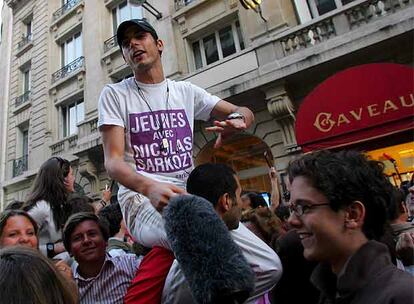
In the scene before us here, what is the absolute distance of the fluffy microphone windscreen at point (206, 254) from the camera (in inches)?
41.0

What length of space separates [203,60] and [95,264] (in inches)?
340

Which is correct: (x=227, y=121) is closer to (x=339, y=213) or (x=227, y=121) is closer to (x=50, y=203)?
(x=339, y=213)

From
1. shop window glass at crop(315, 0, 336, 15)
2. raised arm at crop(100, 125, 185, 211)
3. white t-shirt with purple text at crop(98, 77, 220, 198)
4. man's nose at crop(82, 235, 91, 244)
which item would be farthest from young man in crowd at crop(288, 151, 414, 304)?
shop window glass at crop(315, 0, 336, 15)

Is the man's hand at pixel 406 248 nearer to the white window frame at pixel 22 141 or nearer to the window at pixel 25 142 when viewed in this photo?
the window at pixel 25 142

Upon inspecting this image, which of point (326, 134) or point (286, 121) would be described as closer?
point (326, 134)

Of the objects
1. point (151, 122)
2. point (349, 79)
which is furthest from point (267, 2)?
point (151, 122)

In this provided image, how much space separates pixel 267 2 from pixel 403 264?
26.3 ft

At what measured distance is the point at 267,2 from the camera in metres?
8.63

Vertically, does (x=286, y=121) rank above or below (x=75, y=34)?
below

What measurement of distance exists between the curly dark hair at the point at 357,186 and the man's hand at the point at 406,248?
32.8 inches

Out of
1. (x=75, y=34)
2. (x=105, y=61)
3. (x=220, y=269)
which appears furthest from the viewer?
(x=75, y=34)

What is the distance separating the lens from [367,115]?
5668 mm

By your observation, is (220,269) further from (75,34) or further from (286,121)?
(75,34)

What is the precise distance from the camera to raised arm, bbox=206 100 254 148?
69.7 inches
